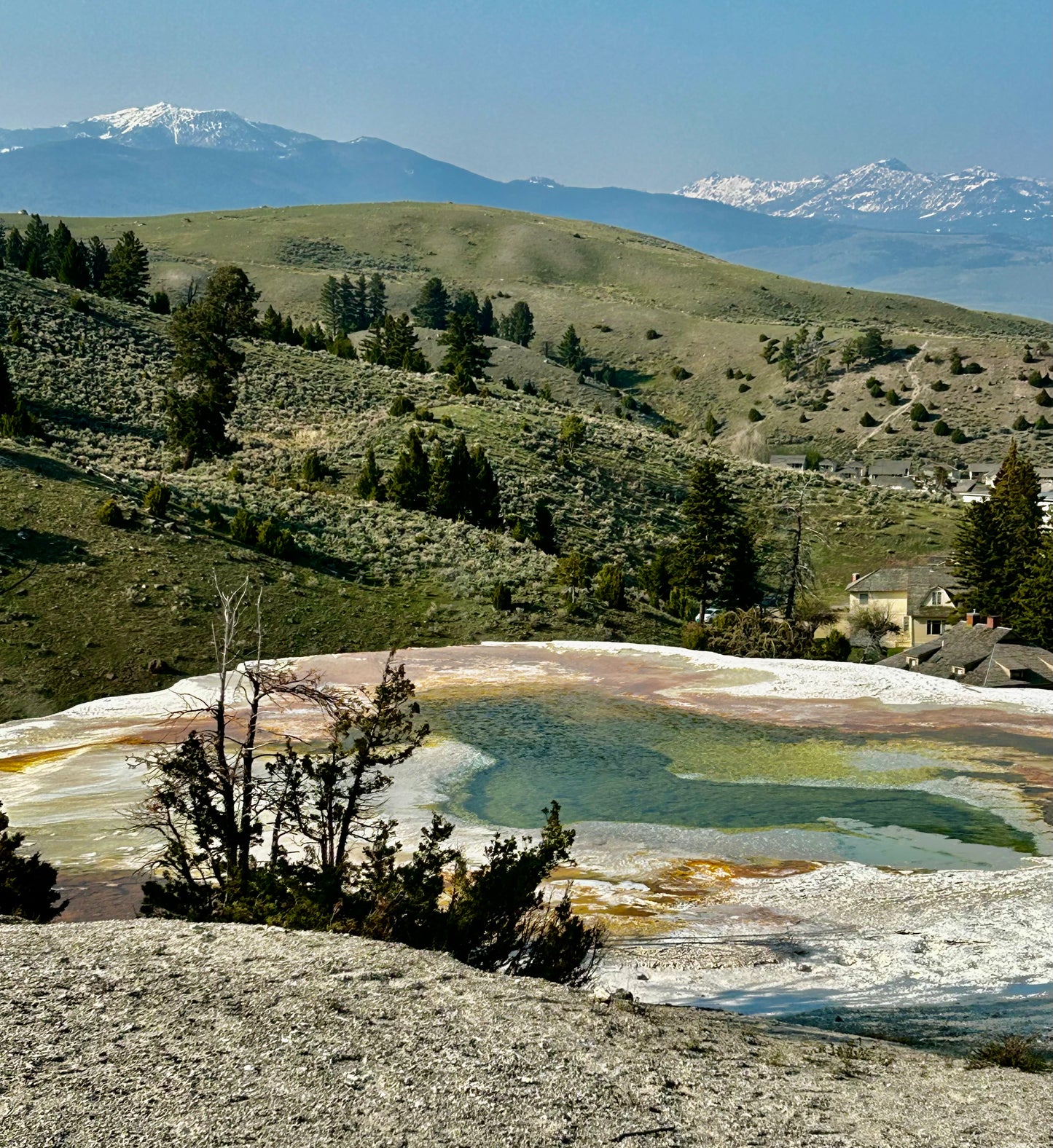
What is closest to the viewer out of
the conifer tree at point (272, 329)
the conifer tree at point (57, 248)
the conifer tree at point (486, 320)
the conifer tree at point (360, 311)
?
the conifer tree at point (272, 329)

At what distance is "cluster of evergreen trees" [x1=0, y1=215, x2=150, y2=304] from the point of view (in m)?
87.2

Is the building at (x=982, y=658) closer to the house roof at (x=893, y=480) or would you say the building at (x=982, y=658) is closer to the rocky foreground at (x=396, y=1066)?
the rocky foreground at (x=396, y=1066)

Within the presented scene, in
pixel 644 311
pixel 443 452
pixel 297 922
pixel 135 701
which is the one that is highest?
pixel 644 311

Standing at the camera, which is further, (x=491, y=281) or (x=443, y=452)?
(x=491, y=281)

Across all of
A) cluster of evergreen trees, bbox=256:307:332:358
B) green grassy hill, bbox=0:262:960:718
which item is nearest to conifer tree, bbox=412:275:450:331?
cluster of evergreen trees, bbox=256:307:332:358

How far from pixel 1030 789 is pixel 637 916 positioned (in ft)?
37.7

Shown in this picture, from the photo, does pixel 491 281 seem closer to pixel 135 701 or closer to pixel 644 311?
pixel 644 311

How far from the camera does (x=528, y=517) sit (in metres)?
61.0

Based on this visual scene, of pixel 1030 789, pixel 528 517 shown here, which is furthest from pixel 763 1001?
pixel 528 517

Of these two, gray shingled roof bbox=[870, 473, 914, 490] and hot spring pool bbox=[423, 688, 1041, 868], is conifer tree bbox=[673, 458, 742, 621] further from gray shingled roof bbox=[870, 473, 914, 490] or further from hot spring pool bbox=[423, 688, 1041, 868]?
gray shingled roof bbox=[870, 473, 914, 490]

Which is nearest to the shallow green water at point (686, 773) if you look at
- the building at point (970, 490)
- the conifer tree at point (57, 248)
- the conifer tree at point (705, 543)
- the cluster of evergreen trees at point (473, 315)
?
the conifer tree at point (705, 543)

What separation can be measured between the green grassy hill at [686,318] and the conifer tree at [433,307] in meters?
12.4

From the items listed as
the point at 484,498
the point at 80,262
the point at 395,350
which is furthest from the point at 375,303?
the point at 484,498

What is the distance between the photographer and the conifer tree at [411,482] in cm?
5875
